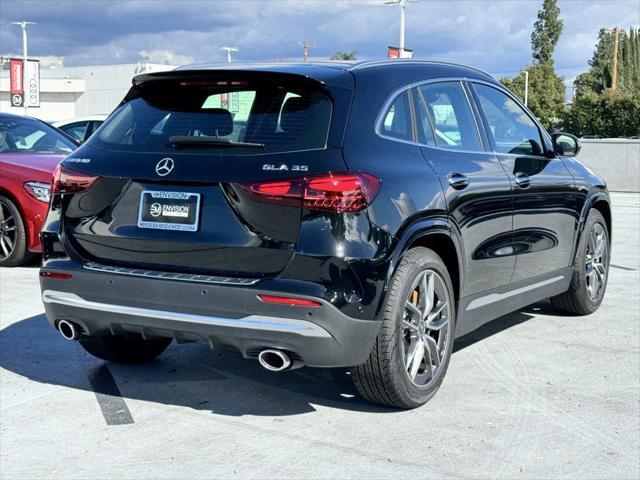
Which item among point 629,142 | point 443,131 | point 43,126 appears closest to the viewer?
point 443,131

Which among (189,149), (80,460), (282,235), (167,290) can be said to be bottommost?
(80,460)

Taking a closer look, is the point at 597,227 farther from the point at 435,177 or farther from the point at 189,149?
the point at 189,149

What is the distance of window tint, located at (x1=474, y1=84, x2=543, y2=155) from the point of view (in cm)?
584

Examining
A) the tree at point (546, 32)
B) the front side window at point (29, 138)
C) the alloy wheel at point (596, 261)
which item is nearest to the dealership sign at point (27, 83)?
the front side window at point (29, 138)

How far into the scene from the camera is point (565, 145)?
22.0ft

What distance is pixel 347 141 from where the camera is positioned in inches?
172

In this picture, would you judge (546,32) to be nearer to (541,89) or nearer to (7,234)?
(541,89)

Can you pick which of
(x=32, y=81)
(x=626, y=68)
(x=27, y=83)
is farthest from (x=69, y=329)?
(x=626, y=68)

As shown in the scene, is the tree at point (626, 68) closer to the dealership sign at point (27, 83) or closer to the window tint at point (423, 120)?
the dealership sign at point (27, 83)

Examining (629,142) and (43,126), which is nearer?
(43,126)

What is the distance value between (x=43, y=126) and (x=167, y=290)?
697 cm

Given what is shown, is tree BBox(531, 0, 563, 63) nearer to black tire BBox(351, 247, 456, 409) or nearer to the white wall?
the white wall

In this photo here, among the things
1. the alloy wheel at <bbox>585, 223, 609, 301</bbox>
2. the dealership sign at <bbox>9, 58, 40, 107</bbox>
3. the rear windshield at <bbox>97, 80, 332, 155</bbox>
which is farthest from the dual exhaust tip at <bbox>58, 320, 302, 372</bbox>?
the dealership sign at <bbox>9, 58, 40, 107</bbox>

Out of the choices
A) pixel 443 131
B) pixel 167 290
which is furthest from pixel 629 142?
pixel 167 290
